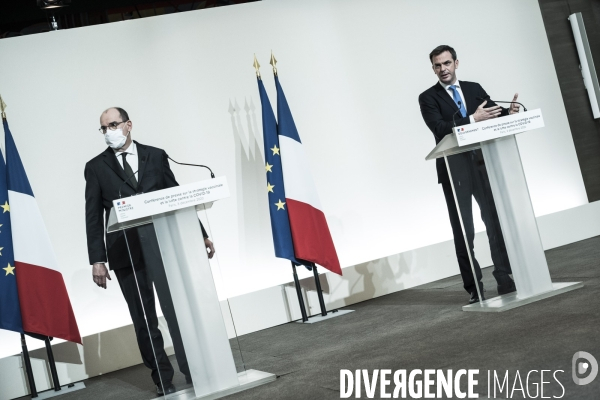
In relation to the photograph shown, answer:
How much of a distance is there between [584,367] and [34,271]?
384 cm

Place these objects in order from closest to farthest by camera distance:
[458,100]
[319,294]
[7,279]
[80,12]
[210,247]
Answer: [210,247] < [458,100] < [7,279] < [319,294] < [80,12]

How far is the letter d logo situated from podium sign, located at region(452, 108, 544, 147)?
151 centimetres

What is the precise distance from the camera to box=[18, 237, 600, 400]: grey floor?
8.91ft

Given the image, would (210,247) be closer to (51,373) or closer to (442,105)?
(442,105)

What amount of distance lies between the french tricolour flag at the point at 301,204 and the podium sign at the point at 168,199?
2162mm

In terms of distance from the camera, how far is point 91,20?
19.5 ft

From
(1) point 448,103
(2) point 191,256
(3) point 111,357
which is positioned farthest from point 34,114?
(1) point 448,103

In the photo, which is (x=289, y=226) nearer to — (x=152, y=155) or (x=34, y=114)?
(x=152, y=155)

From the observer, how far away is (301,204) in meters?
5.54

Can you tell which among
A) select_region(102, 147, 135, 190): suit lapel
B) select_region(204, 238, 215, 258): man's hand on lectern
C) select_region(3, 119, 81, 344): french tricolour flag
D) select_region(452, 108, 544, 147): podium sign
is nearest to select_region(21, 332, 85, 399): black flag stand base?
select_region(3, 119, 81, 344): french tricolour flag

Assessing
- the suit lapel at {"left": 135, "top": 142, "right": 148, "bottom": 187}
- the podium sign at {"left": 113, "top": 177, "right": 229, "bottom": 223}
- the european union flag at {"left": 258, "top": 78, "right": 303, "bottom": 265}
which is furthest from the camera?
the european union flag at {"left": 258, "top": 78, "right": 303, "bottom": 265}

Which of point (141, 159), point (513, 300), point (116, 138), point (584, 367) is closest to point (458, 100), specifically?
point (513, 300)

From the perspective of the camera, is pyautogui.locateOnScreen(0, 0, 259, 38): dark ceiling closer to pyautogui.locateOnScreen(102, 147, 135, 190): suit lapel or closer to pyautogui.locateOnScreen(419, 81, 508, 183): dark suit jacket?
pyautogui.locateOnScreen(102, 147, 135, 190): suit lapel

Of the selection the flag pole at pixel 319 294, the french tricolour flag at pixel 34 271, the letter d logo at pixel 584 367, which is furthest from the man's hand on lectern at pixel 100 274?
the letter d logo at pixel 584 367
